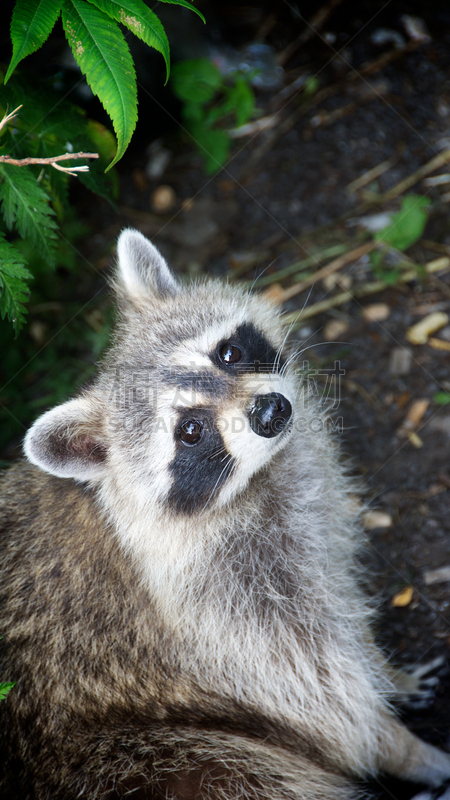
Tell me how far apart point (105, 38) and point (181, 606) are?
2456mm

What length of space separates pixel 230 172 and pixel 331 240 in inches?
44.5

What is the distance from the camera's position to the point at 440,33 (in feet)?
15.2

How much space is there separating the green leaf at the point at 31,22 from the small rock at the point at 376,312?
8.92 feet

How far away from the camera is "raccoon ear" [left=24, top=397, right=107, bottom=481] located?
2.56 meters

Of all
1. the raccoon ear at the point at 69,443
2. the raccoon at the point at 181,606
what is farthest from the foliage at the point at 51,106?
the raccoon at the point at 181,606

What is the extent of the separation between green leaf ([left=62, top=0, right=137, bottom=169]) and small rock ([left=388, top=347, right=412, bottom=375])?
2437mm

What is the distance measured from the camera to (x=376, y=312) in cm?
430

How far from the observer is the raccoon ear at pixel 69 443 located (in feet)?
8.39

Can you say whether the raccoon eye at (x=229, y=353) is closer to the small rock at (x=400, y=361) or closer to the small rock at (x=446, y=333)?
the small rock at (x=400, y=361)

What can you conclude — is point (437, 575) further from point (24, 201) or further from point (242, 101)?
point (242, 101)

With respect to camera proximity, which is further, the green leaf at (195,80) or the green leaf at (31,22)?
the green leaf at (195,80)

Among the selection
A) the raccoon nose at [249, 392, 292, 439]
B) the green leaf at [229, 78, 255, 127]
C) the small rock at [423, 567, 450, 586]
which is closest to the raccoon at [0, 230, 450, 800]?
the raccoon nose at [249, 392, 292, 439]

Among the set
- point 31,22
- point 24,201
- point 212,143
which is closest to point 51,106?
point 24,201

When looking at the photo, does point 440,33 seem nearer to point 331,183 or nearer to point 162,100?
point 331,183
